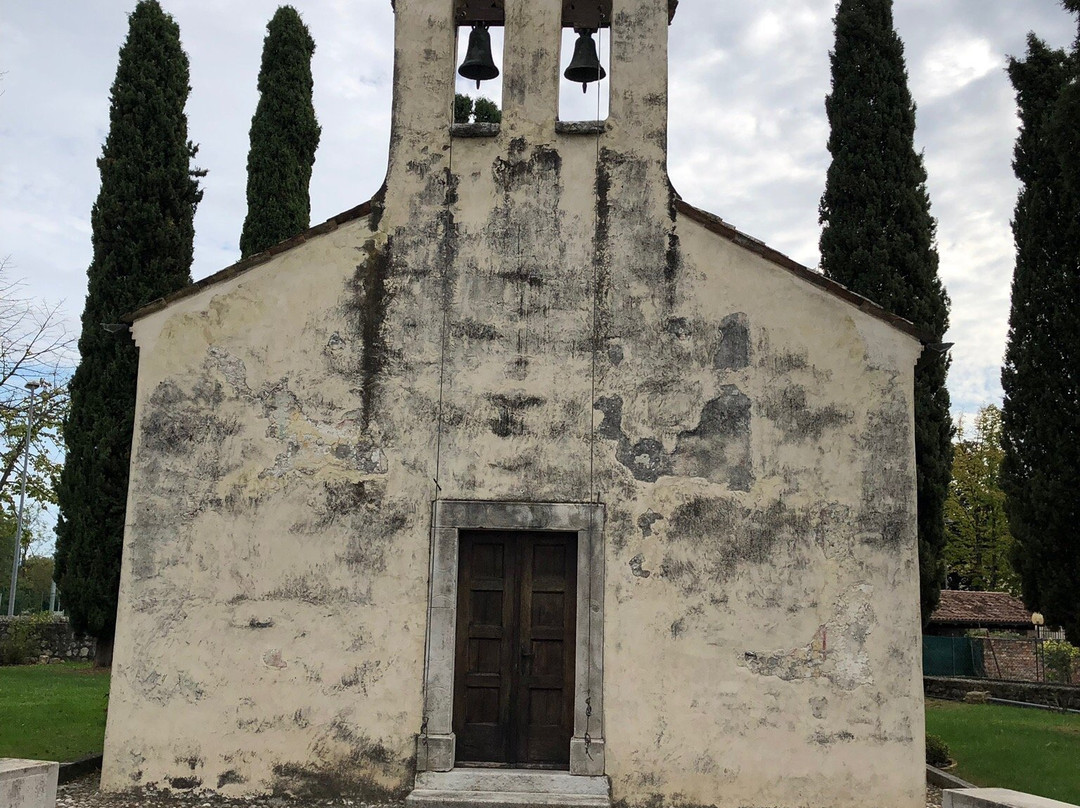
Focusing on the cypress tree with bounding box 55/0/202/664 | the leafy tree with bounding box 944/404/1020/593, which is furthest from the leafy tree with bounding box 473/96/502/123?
the leafy tree with bounding box 944/404/1020/593

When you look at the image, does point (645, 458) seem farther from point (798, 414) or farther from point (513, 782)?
point (513, 782)

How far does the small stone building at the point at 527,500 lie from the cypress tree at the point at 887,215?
30.3 ft

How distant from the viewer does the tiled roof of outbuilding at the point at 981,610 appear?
2939cm

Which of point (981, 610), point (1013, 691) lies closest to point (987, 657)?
point (981, 610)

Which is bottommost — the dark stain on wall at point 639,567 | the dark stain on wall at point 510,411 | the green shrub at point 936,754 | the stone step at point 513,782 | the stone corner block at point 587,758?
the green shrub at point 936,754

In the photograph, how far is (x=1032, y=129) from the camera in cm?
1594

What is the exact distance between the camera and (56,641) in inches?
923

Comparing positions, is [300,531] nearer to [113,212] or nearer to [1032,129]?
[113,212]

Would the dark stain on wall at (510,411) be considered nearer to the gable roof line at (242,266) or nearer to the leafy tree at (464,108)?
the gable roof line at (242,266)

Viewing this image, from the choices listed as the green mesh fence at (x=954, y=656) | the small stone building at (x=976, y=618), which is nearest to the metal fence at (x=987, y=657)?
the green mesh fence at (x=954, y=656)

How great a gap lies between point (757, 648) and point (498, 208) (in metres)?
4.41

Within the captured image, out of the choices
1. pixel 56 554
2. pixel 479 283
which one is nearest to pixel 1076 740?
pixel 479 283

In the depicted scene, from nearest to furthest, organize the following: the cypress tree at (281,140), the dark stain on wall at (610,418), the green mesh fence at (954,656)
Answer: the dark stain on wall at (610,418) → the cypress tree at (281,140) → the green mesh fence at (954,656)

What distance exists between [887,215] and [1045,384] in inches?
168
